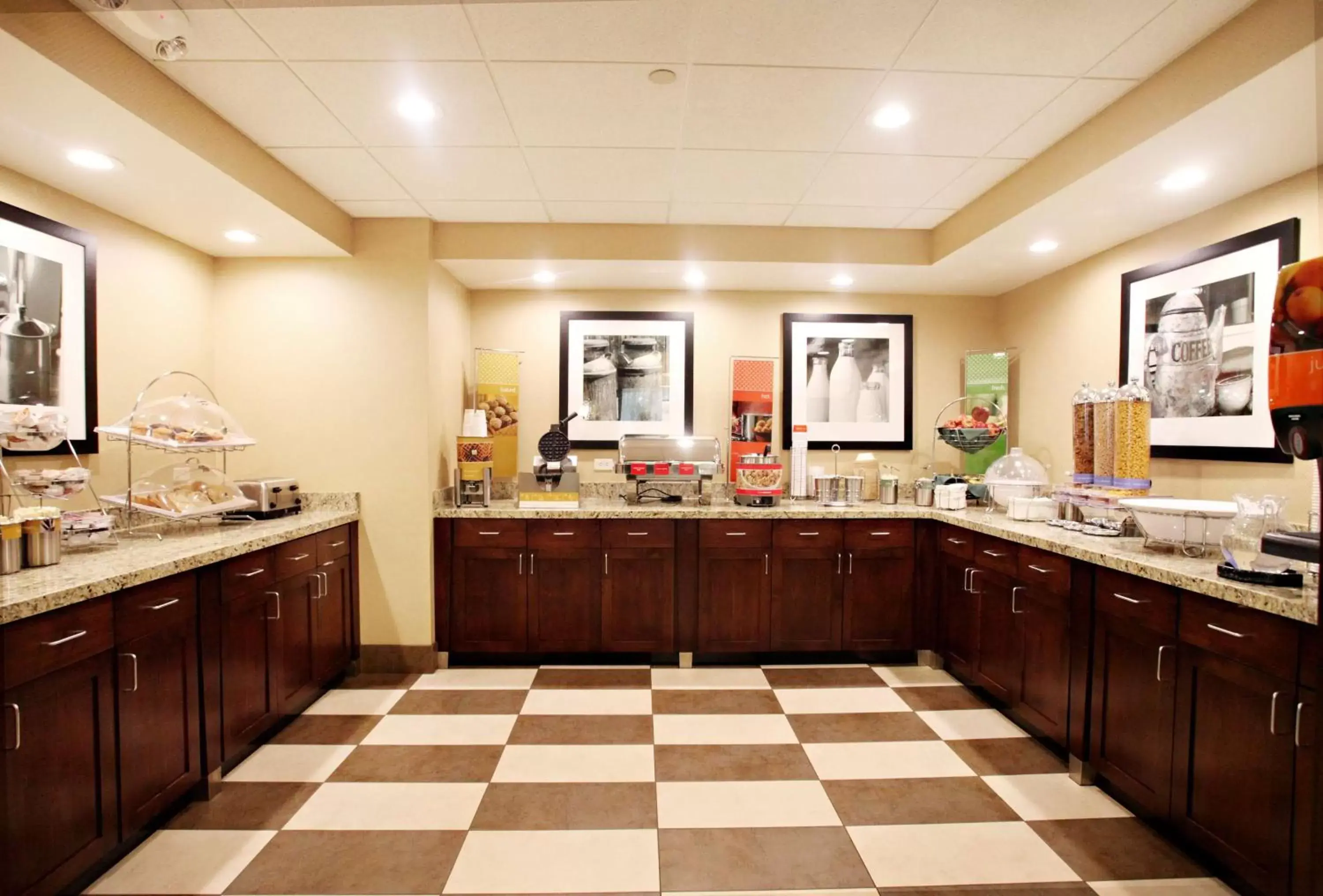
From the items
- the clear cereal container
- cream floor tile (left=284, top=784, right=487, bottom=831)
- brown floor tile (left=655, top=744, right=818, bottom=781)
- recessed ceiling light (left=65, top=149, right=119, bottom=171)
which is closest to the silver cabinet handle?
cream floor tile (left=284, top=784, right=487, bottom=831)

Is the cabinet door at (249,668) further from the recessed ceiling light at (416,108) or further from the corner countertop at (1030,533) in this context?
the recessed ceiling light at (416,108)

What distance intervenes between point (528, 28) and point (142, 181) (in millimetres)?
1812

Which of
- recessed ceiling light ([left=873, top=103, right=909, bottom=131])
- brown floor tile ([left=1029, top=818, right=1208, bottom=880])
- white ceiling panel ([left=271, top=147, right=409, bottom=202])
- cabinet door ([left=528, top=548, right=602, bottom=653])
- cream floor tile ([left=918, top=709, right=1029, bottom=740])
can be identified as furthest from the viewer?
cabinet door ([left=528, top=548, right=602, bottom=653])

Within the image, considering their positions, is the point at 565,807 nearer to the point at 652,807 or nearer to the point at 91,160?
the point at 652,807

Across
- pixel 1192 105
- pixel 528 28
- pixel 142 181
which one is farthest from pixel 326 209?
pixel 1192 105

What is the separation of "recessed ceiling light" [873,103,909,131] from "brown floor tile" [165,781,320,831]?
3.40m

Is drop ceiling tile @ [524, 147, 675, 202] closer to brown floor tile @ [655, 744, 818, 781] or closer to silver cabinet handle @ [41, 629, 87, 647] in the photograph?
silver cabinet handle @ [41, 629, 87, 647]

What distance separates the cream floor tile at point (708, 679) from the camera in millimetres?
3449

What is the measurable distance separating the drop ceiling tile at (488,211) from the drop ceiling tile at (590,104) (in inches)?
30.0

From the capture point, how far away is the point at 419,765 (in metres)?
2.59

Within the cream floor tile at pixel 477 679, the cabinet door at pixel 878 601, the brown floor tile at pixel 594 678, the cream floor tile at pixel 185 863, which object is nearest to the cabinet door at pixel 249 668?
the cream floor tile at pixel 185 863

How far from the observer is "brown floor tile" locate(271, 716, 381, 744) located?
2.81m

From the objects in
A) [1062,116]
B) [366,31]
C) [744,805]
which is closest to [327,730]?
[744,805]

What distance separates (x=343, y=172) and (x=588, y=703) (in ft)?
9.36
